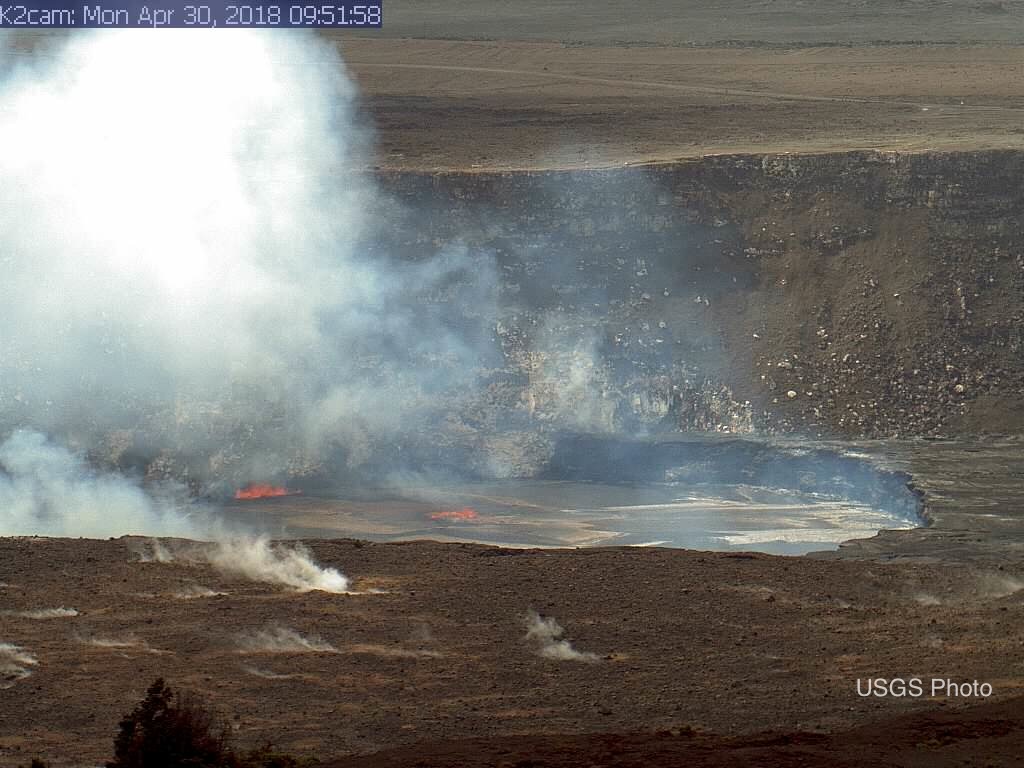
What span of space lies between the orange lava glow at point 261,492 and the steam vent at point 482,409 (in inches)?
6.5

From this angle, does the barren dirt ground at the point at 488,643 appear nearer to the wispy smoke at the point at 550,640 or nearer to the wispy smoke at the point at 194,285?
the wispy smoke at the point at 550,640

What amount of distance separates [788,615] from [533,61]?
135 ft

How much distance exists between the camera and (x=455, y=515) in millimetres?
30141

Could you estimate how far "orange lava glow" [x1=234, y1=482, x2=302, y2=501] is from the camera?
31.5 meters

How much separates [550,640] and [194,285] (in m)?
17.1

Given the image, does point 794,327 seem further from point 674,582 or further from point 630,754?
point 630,754

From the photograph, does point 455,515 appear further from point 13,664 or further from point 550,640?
point 13,664

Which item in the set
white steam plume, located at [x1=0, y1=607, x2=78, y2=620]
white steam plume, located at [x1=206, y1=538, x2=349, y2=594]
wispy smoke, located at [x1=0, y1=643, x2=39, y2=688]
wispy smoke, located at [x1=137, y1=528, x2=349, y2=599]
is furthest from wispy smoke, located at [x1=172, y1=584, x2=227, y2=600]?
wispy smoke, located at [x1=0, y1=643, x2=39, y2=688]

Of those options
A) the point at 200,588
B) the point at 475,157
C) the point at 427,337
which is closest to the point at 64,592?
the point at 200,588

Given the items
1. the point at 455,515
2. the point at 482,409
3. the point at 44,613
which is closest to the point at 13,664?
the point at 44,613

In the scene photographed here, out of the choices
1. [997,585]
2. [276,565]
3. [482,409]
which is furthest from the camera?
[482,409]

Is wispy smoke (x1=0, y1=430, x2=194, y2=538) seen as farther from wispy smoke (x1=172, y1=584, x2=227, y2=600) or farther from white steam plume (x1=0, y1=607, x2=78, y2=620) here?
white steam plume (x1=0, y1=607, x2=78, y2=620)

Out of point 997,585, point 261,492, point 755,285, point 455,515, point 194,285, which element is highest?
point 194,285

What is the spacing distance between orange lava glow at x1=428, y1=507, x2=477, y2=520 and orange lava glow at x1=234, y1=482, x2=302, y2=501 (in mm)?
3479
